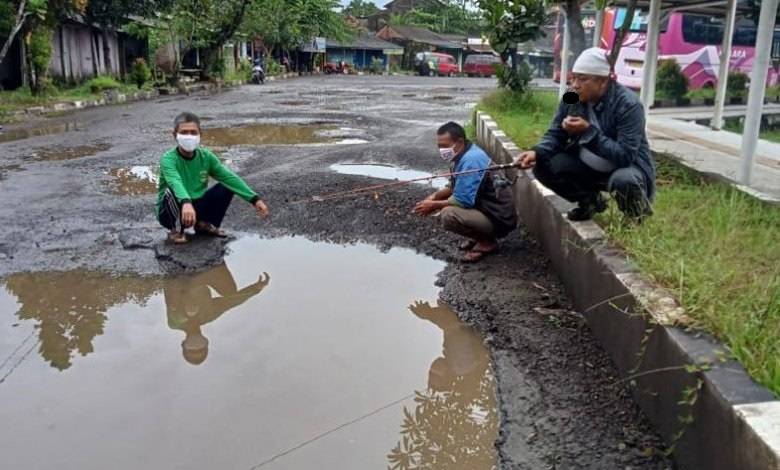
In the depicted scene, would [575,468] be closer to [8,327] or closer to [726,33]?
[8,327]

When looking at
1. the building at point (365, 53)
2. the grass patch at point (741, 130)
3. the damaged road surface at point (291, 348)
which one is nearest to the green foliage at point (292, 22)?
the building at point (365, 53)

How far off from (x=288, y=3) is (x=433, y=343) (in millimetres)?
39759

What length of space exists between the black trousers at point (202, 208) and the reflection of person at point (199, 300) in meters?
0.62

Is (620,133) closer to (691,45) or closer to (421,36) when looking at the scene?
(691,45)

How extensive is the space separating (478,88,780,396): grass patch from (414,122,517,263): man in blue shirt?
89cm

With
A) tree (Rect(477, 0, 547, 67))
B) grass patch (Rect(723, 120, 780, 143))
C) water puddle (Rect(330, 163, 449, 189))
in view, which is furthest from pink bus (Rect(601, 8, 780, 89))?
water puddle (Rect(330, 163, 449, 189))

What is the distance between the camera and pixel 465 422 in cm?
302

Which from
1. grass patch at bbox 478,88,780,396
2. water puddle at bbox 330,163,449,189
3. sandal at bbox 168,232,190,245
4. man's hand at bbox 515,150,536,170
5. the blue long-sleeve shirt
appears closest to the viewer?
grass patch at bbox 478,88,780,396

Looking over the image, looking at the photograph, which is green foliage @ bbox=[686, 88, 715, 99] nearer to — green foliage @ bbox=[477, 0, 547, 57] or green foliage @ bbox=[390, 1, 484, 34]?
green foliage @ bbox=[477, 0, 547, 57]

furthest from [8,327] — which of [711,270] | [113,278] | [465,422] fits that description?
[711,270]

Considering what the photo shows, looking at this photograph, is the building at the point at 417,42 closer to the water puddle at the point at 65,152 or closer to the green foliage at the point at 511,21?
the green foliage at the point at 511,21

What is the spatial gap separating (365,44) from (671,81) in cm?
4092

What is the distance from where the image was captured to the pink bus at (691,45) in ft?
60.8

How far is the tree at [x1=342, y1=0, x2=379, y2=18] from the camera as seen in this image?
7589cm
